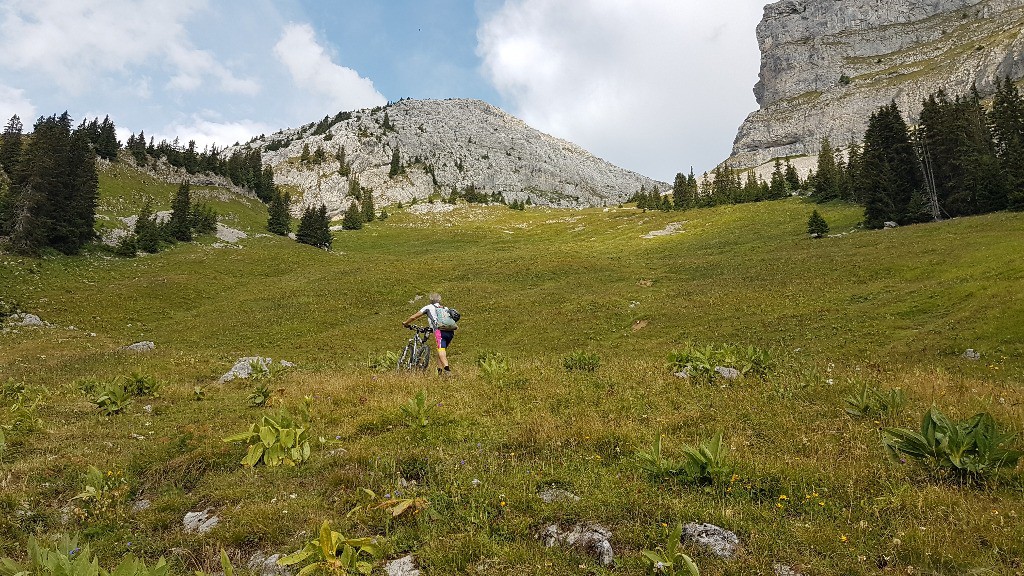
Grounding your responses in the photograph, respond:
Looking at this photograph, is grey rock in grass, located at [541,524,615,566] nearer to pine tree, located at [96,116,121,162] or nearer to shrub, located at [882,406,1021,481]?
shrub, located at [882,406,1021,481]

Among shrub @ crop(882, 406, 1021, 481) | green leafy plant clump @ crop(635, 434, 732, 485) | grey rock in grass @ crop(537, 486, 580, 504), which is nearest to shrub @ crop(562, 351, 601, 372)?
green leafy plant clump @ crop(635, 434, 732, 485)

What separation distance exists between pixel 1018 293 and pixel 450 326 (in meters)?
27.6

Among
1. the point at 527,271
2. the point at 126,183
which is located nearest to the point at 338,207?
the point at 126,183

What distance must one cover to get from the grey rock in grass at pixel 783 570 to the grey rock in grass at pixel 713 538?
37 cm

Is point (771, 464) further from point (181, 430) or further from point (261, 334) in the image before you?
point (261, 334)

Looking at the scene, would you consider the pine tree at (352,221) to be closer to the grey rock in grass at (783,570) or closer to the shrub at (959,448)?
the shrub at (959,448)

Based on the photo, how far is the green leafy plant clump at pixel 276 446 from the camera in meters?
7.56

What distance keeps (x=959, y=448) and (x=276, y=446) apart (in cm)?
966

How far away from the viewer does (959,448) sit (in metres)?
5.95

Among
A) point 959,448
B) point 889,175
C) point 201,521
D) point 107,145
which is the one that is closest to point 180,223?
point 107,145

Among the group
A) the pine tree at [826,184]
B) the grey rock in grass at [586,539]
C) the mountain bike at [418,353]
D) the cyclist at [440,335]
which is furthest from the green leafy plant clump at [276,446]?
the pine tree at [826,184]

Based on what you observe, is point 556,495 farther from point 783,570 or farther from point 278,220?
point 278,220

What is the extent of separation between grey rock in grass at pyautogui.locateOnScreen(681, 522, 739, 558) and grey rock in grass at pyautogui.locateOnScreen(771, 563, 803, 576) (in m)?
0.37

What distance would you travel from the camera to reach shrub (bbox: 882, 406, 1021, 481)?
18.6 feet
